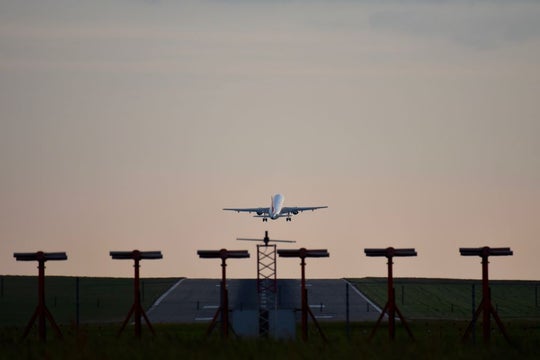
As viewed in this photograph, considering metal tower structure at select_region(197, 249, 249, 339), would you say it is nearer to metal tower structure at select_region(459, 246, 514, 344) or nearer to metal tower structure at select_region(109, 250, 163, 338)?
metal tower structure at select_region(109, 250, 163, 338)

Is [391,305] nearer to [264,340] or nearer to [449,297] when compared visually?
[264,340]

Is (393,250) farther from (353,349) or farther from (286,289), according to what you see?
(286,289)

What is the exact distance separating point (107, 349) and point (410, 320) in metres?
43.9

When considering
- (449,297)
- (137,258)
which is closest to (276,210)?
(449,297)

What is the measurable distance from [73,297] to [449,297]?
32270 millimetres

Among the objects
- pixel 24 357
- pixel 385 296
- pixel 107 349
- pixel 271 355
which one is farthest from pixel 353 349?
pixel 385 296

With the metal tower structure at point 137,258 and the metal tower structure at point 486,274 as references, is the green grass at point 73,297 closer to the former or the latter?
the metal tower structure at point 137,258

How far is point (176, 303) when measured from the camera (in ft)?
315

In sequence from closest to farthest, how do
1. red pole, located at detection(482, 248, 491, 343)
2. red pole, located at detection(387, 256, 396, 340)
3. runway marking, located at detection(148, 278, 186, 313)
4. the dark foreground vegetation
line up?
the dark foreground vegetation
red pole, located at detection(387, 256, 396, 340)
red pole, located at detection(482, 248, 491, 343)
runway marking, located at detection(148, 278, 186, 313)

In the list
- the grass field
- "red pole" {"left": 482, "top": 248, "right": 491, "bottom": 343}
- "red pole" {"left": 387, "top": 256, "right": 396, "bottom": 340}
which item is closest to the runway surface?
the grass field

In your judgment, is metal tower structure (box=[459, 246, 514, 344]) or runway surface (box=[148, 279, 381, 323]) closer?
metal tower structure (box=[459, 246, 514, 344])

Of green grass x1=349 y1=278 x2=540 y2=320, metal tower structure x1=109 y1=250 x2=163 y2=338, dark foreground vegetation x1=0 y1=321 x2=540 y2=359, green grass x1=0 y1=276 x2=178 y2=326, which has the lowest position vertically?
green grass x1=349 y1=278 x2=540 y2=320

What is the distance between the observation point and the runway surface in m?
85.8

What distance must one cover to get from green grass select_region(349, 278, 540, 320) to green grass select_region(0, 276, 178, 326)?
19308mm
